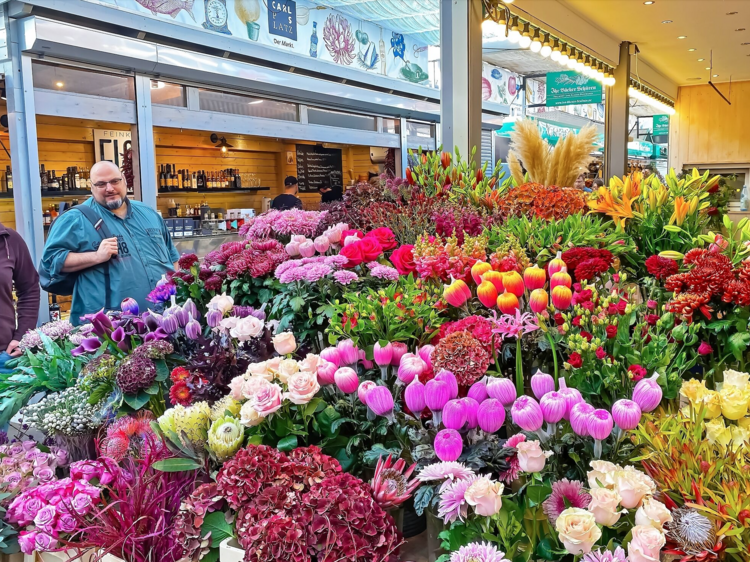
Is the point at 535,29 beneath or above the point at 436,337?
above

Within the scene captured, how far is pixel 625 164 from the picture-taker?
26.2 ft

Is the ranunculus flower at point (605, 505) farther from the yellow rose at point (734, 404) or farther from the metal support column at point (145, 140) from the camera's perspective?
the metal support column at point (145, 140)

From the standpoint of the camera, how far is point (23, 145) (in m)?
4.51

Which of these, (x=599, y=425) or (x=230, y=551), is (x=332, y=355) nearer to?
(x=230, y=551)

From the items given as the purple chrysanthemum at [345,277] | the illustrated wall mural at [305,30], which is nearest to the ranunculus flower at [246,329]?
the purple chrysanthemum at [345,277]

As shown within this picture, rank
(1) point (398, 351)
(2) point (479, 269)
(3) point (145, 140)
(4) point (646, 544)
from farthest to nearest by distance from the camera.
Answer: (3) point (145, 140), (2) point (479, 269), (1) point (398, 351), (4) point (646, 544)

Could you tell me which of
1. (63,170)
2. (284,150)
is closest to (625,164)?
(284,150)

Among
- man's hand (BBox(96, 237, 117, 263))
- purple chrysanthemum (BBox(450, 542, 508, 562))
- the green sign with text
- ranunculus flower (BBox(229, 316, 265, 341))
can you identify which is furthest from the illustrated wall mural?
the green sign with text

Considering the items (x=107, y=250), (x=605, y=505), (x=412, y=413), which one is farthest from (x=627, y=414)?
(x=107, y=250)

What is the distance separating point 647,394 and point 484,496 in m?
0.31

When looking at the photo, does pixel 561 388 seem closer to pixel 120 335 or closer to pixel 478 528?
pixel 478 528

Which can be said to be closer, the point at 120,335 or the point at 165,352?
the point at 165,352

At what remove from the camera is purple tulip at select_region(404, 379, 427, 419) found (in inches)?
40.7

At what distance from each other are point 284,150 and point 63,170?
11.1ft
